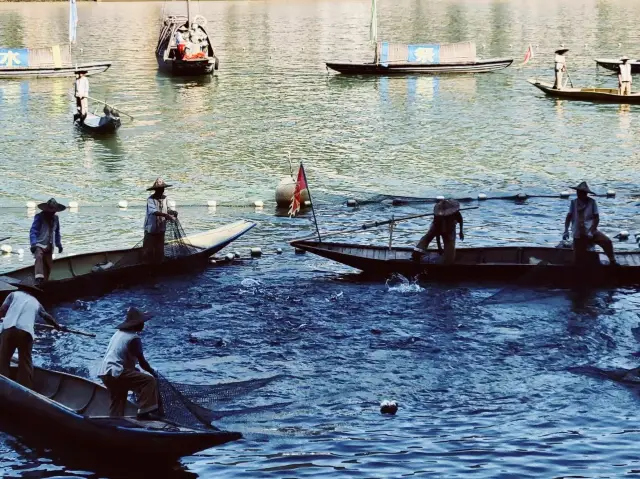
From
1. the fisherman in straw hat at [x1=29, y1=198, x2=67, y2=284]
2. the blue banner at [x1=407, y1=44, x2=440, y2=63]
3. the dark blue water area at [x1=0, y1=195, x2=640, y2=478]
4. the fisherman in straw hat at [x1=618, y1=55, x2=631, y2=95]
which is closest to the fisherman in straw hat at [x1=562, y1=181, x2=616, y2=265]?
the dark blue water area at [x1=0, y1=195, x2=640, y2=478]

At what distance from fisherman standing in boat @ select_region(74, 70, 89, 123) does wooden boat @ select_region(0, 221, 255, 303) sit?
17149 millimetres

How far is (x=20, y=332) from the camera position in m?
15.7

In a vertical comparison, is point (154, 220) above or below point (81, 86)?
below

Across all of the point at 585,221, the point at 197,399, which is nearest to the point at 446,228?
the point at 585,221

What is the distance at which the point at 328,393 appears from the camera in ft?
55.1

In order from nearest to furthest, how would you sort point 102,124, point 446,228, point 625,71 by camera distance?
1. point 446,228
2. point 102,124
3. point 625,71

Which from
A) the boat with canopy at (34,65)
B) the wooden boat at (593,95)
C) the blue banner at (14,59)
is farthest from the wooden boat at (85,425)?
the blue banner at (14,59)

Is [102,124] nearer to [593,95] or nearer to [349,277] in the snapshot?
[349,277]

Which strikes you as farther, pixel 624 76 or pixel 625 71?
pixel 624 76

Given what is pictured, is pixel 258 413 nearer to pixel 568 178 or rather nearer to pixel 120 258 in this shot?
pixel 120 258

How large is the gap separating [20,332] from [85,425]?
1.95 meters

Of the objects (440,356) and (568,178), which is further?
(568,178)

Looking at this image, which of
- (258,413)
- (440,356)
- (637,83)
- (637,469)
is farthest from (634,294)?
(637,83)

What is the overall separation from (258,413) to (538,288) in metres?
7.88
